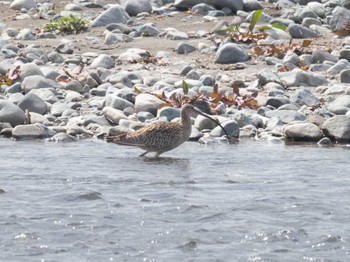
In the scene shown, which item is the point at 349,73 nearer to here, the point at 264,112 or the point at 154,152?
the point at 264,112

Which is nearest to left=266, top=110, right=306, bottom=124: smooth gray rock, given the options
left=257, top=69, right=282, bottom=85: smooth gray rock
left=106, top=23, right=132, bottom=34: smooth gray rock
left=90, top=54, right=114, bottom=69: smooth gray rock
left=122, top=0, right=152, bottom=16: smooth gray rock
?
left=257, top=69, right=282, bottom=85: smooth gray rock

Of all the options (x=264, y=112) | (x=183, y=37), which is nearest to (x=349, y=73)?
(x=264, y=112)

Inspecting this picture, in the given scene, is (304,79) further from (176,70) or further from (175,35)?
(175,35)

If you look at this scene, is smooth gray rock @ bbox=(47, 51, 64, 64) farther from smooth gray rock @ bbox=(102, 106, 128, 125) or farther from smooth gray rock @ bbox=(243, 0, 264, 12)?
smooth gray rock @ bbox=(243, 0, 264, 12)

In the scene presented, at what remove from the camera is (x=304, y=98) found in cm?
1545

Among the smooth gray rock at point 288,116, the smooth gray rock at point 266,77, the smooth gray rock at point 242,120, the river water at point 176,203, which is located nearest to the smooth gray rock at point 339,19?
the smooth gray rock at point 266,77

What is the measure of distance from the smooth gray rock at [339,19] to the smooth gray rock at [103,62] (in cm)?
439

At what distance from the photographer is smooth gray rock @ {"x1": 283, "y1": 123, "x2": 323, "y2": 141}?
14.2 metres

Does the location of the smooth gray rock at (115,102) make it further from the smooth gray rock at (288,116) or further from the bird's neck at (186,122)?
the smooth gray rock at (288,116)

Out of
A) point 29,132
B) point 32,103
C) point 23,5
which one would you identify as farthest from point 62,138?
point 23,5

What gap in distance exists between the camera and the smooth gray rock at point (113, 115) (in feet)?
48.8

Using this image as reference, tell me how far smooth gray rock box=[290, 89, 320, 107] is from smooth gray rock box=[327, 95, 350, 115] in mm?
358

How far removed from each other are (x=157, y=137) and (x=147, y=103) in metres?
2.05

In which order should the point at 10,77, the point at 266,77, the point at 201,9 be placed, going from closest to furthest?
the point at 266,77, the point at 10,77, the point at 201,9
